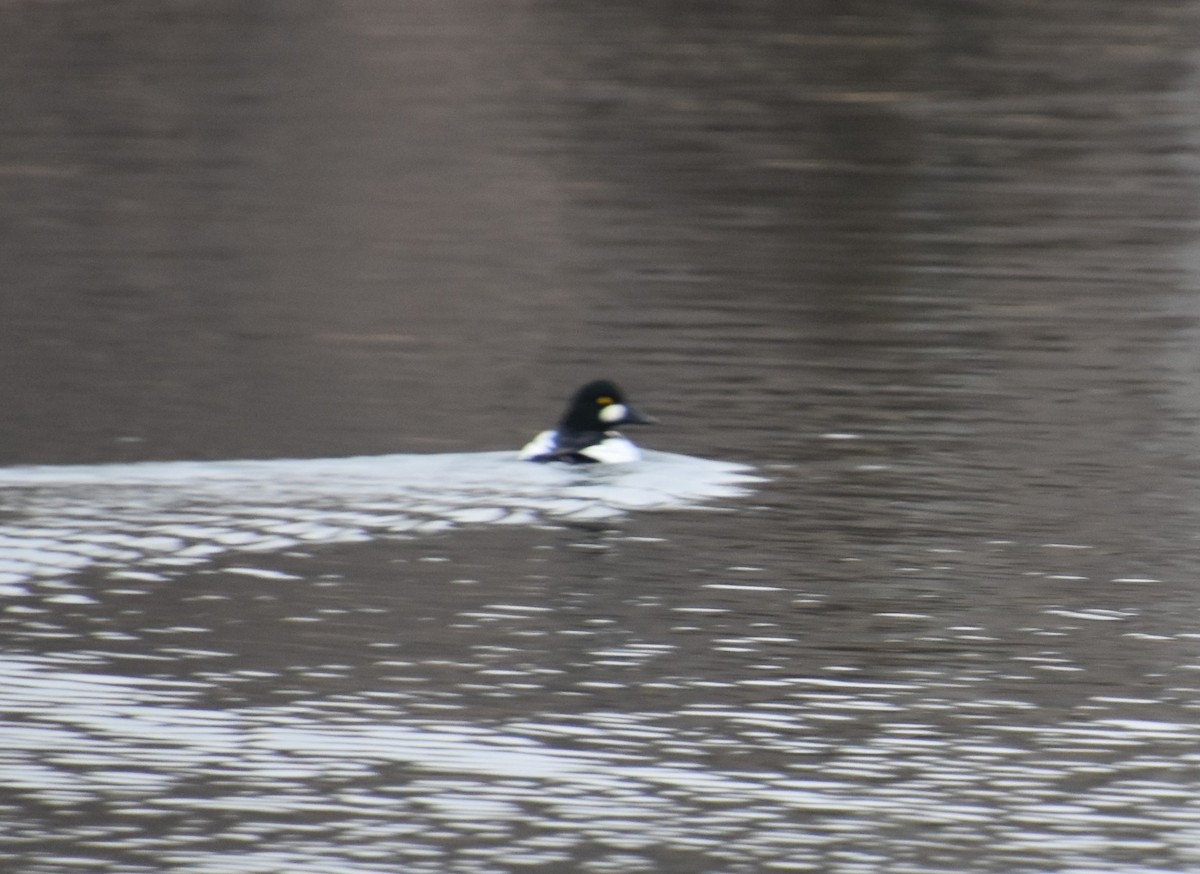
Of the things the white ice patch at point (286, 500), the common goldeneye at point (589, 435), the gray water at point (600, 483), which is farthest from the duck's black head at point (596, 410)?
the gray water at point (600, 483)

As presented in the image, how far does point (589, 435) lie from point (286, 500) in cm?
141

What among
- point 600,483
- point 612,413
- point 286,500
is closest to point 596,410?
point 612,413

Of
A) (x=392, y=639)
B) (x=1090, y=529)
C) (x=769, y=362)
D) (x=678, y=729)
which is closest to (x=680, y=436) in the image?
(x=769, y=362)

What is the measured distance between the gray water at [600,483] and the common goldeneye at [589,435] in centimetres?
12

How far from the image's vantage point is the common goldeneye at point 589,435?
1119 centimetres

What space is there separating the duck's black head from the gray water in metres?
0.24

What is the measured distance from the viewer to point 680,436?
38.5ft

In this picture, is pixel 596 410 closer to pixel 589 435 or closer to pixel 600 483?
pixel 589 435

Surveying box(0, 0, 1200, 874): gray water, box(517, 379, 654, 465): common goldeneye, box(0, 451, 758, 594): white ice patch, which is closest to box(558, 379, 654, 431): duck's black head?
A: box(517, 379, 654, 465): common goldeneye

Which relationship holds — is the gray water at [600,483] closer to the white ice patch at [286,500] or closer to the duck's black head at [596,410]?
the white ice patch at [286,500]

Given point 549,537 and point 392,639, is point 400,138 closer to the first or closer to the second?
point 549,537

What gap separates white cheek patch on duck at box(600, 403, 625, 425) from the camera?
37.1ft

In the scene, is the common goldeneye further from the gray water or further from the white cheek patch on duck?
the gray water

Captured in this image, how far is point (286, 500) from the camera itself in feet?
34.4
